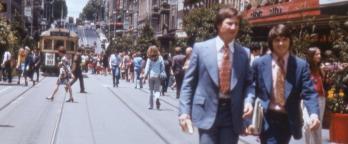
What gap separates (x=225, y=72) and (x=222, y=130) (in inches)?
19.1

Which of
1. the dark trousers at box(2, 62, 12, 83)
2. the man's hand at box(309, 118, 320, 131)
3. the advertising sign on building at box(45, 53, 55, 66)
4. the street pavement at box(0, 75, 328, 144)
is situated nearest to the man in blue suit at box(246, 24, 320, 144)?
the man's hand at box(309, 118, 320, 131)

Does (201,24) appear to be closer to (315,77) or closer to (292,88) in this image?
(315,77)

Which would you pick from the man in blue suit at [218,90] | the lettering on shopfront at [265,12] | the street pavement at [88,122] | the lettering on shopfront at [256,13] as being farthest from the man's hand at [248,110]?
the lettering on shopfront at [256,13]

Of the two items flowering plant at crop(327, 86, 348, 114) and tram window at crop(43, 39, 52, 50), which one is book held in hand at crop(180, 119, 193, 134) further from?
tram window at crop(43, 39, 52, 50)

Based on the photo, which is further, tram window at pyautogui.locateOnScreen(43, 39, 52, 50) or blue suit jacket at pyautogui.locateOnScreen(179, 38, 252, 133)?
tram window at pyautogui.locateOnScreen(43, 39, 52, 50)

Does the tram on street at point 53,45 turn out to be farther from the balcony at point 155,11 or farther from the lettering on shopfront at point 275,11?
the balcony at point 155,11

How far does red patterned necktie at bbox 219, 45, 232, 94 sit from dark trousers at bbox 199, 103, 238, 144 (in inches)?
5.6

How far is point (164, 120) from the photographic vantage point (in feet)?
67.2

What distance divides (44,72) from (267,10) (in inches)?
798

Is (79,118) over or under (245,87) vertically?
under

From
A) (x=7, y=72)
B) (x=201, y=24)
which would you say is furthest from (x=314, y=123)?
(x=7, y=72)

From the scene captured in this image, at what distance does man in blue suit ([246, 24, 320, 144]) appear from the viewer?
795 cm

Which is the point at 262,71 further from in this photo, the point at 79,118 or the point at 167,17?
the point at 167,17

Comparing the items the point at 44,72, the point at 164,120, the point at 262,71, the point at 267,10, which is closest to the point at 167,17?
the point at 44,72
